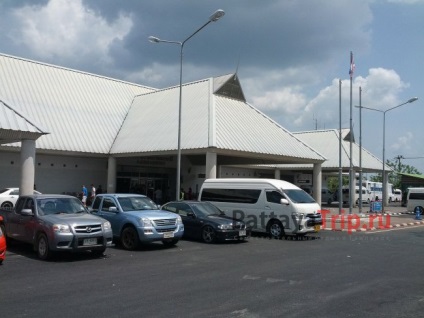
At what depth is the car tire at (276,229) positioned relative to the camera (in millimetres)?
17453

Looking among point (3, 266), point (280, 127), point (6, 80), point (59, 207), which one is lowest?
point (3, 266)

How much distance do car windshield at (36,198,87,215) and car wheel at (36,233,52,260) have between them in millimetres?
810

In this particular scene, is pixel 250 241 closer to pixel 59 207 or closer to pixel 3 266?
pixel 59 207

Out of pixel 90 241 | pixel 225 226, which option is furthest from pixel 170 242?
pixel 90 241

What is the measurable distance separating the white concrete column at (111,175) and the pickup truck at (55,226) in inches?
711

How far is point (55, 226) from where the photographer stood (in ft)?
37.0

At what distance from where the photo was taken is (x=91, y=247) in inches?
454

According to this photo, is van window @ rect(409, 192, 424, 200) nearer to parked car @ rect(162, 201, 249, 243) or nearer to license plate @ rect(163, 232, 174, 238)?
parked car @ rect(162, 201, 249, 243)

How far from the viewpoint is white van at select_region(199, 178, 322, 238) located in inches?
676

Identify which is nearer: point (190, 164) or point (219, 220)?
point (219, 220)

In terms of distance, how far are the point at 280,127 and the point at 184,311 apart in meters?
26.4

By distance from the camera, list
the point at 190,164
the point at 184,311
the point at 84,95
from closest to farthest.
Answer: the point at 184,311
the point at 84,95
the point at 190,164

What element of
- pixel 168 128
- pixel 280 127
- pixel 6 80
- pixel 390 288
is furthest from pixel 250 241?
pixel 6 80

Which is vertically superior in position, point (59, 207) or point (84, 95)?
point (84, 95)
